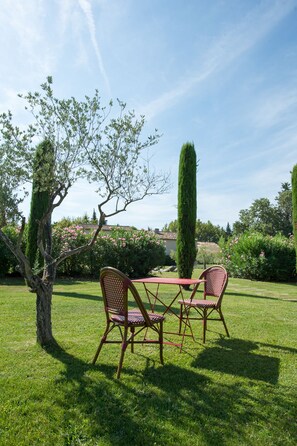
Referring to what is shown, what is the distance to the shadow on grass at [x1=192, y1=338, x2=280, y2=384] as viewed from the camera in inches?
140

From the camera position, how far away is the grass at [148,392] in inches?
91.0

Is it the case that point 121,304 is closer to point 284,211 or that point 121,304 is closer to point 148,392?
point 148,392

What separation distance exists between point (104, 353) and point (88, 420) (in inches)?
64.4

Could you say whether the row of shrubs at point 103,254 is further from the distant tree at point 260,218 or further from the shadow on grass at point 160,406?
the distant tree at point 260,218

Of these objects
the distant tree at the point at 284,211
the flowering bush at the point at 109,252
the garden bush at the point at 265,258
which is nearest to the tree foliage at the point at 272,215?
the distant tree at the point at 284,211

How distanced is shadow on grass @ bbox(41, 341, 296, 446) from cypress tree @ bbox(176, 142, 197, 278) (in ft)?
28.7

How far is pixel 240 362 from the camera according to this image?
392 cm

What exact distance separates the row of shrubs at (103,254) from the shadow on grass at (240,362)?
34.8 feet

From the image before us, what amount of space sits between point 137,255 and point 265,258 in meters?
6.33

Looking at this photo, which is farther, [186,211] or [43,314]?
[186,211]

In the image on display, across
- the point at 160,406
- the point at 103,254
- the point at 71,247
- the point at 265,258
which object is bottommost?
the point at 160,406

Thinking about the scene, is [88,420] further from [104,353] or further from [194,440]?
[104,353]

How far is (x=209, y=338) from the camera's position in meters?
5.04

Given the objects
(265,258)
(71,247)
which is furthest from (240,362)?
(265,258)
